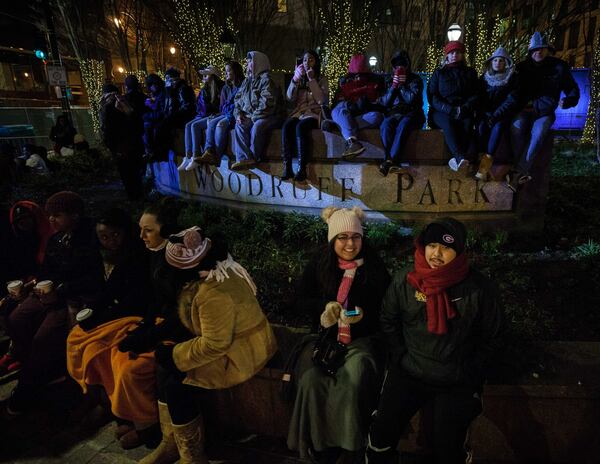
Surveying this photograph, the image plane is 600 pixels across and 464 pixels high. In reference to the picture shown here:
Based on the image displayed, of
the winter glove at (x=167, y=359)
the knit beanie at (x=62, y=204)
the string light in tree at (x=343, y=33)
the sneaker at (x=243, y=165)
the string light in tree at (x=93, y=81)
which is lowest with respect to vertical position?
the winter glove at (x=167, y=359)

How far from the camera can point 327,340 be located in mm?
2615

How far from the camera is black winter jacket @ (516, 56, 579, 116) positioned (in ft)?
16.4

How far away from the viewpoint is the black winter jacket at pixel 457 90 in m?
5.06

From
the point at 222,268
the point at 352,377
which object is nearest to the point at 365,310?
the point at 352,377

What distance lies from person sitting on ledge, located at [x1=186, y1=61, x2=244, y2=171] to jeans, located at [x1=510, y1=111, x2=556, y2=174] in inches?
156

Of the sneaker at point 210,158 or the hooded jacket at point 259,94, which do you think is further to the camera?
the sneaker at point 210,158

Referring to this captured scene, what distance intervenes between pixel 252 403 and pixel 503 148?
169 inches

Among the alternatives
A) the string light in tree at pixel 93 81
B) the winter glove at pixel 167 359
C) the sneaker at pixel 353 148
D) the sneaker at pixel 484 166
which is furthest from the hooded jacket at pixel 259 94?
the string light in tree at pixel 93 81

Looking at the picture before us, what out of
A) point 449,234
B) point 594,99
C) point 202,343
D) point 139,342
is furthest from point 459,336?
point 594,99

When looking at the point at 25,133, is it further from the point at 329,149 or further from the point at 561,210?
the point at 561,210

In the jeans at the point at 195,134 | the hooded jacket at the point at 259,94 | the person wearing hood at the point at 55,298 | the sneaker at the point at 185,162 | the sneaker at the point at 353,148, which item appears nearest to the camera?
the person wearing hood at the point at 55,298

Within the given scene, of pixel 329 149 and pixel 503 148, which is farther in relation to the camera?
pixel 329 149

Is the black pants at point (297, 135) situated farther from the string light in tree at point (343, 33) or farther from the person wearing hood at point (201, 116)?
the string light in tree at point (343, 33)

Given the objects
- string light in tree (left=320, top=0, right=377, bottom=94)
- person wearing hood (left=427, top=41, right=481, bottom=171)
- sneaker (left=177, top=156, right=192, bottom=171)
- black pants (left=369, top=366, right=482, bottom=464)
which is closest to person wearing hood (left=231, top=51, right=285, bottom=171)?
sneaker (left=177, top=156, right=192, bottom=171)
